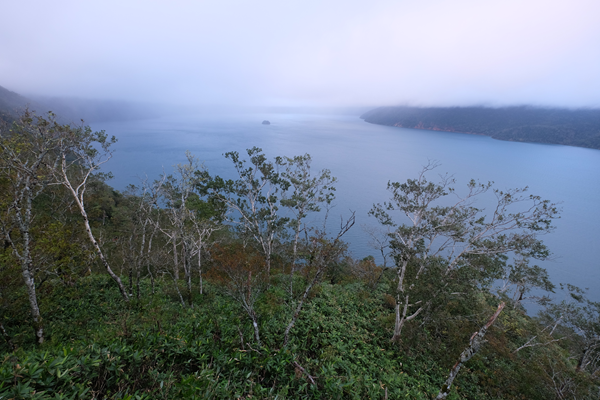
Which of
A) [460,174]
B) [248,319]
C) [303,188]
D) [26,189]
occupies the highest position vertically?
[26,189]

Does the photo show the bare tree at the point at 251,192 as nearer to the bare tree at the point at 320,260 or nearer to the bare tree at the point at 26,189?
the bare tree at the point at 320,260

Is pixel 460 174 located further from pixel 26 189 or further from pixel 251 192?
pixel 26 189

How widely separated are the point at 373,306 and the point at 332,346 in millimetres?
6709

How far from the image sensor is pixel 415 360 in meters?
10.9

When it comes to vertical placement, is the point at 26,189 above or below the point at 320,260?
above

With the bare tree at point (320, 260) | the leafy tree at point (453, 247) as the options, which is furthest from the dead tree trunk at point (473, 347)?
the leafy tree at point (453, 247)

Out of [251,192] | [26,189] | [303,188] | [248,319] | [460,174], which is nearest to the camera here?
[26,189]

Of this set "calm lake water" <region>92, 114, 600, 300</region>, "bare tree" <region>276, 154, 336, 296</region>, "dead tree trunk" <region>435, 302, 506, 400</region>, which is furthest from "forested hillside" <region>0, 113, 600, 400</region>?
"calm lake water" <region>92, 114, 600, 300</region>

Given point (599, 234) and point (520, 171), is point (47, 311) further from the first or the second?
point (520, 171)

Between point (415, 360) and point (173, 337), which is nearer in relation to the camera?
point (173, 337)

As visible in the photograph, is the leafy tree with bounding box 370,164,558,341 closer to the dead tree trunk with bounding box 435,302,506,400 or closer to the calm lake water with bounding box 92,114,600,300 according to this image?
the dead tree trunk with bounding box 435,302,506,400

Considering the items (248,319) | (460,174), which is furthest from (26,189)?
(460,174)

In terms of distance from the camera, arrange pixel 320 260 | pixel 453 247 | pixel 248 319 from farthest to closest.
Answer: pixel 453 247 < pixel 248 319 < pixel 320 260

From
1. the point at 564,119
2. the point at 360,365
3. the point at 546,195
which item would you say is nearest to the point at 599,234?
the point at 546,195
